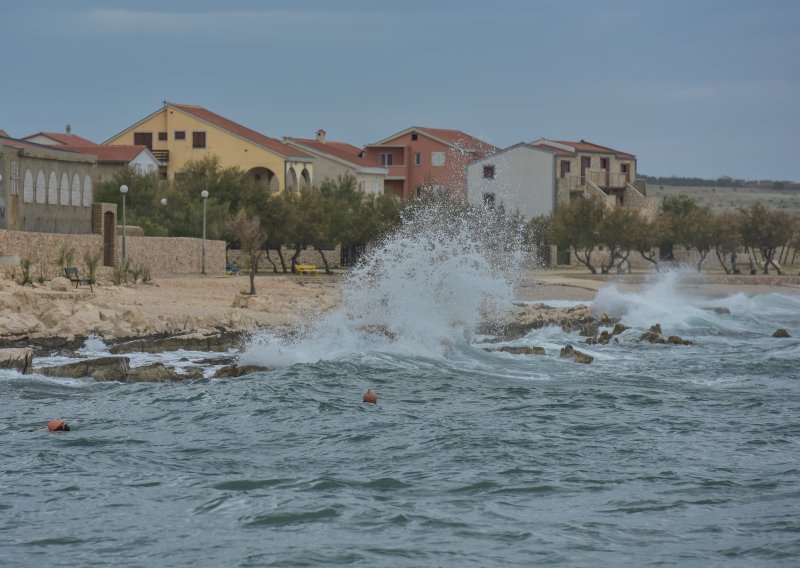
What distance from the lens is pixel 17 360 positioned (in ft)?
80.0

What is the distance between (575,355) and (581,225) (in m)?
38.5

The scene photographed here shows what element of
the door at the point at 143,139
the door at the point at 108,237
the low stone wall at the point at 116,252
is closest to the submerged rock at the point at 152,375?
the low stone wall at the point at 116,252

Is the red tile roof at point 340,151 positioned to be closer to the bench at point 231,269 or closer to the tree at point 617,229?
the tree at point 617,229

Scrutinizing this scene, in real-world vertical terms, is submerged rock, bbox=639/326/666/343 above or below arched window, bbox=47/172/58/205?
below

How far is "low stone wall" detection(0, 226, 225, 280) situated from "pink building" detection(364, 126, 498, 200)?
33.1 m

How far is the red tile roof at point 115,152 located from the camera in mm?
64250

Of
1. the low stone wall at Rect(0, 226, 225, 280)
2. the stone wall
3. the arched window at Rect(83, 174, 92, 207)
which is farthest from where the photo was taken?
the stone wall

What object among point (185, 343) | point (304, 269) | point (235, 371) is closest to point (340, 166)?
point (304, 269)

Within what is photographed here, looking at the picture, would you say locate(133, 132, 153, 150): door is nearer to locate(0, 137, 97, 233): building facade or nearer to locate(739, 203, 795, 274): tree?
locate(0, 137, 97, 233): building facade

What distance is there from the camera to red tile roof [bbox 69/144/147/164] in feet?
211

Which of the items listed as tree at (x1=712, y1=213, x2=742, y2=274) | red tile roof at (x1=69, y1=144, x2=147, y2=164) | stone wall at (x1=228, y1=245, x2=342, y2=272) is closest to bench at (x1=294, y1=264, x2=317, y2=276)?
stone wall at (x1=228, y1=245, x2=342, y2=272)

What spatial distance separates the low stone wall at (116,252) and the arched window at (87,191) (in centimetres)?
201

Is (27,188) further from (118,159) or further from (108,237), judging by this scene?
(118,159)

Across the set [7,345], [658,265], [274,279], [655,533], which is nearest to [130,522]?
[655,533]
